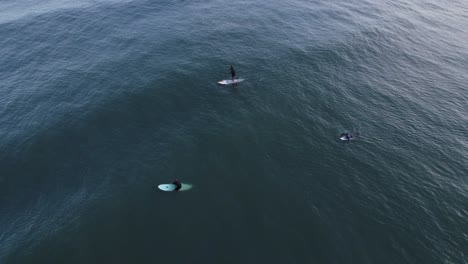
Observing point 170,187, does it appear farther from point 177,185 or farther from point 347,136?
point 347,136

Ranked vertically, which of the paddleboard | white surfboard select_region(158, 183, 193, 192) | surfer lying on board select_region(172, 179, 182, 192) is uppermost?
the paddleboard

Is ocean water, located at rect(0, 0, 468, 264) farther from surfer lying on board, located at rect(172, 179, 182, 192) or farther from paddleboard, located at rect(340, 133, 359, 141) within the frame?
surfer lying on board, located at rect(172, 179, 182, 192)

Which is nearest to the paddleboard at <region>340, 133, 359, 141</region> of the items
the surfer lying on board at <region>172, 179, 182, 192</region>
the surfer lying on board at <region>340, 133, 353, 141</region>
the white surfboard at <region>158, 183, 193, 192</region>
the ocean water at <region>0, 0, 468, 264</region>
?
the surfer lying on board at <region>340, 133, 353, 141</region>

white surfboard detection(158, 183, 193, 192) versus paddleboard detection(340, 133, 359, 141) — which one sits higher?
paddleboard detection(340, 133, 359, 141)

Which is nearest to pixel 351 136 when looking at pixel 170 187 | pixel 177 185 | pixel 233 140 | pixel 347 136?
pixel 347 136

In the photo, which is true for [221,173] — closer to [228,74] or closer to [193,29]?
[228,74]

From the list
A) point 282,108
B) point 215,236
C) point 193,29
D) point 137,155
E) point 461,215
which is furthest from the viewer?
point 193,29

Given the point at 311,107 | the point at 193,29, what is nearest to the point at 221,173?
the point at 311,107

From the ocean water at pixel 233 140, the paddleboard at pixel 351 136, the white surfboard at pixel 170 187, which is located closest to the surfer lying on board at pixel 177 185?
the white surfboard at pixel 170 187

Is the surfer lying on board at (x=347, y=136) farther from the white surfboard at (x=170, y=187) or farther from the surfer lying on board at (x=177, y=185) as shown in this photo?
the surfer lying on board at (x=177, y=185)
